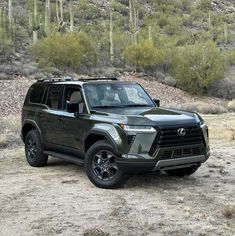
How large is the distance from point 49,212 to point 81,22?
43.4 m

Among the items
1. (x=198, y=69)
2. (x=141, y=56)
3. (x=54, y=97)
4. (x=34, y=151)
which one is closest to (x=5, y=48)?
(x=141, y=56)

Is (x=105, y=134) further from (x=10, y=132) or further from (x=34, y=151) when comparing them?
(x=10, y=132)

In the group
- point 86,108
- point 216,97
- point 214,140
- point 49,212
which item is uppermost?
Answer: point 86,108

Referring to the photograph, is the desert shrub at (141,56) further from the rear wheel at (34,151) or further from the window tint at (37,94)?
the rear wheel at (34,151)

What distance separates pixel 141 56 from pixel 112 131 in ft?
97.2

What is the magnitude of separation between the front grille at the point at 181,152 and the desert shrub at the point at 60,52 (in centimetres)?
2544

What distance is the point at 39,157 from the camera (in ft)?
36.4

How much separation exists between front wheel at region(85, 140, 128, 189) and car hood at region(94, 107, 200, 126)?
1.92 ft

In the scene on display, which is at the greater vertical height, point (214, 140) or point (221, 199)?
point (221, 199)

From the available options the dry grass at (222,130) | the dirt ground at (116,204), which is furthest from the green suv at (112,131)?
the dry grass at (222,130)

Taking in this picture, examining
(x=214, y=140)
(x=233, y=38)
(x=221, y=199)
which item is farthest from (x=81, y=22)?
(x=221, y=199)

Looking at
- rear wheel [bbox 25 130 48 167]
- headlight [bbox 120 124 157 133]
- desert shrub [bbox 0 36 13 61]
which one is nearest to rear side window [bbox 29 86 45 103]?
rear wheel [bbox 25 130 48 167]

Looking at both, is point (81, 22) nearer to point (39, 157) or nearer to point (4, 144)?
point (4, 144)

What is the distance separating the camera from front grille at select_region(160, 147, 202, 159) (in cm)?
871
